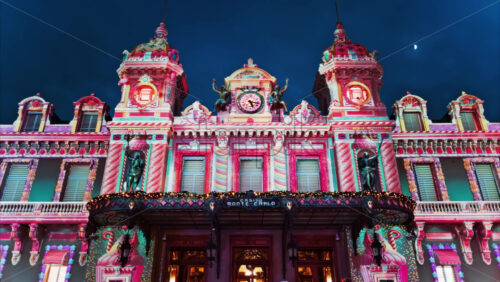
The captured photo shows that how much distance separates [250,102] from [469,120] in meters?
13.3

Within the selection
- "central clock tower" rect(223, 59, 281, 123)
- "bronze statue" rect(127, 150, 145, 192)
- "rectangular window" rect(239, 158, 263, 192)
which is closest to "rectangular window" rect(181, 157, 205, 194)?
"rectangular window" rect(239, 158, 263, 192)

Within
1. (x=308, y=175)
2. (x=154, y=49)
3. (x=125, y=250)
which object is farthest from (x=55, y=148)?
(x=308, y=175)

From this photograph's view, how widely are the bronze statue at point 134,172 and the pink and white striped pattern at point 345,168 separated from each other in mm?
10483

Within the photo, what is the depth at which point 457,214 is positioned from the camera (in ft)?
62.6

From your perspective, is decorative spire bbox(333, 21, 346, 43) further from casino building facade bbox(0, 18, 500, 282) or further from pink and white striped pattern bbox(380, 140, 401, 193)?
pink and white striped pattern bbox(380, 140, 401, 193)

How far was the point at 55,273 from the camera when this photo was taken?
18.5 metres

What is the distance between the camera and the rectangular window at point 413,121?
73.3 feet

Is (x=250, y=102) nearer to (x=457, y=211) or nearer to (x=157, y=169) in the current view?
(x=157, y=169)

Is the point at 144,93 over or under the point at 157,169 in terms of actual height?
over

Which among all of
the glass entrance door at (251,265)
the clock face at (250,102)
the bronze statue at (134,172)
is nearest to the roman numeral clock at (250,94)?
the clock face at (250,102)

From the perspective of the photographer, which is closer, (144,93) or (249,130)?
(249,130)

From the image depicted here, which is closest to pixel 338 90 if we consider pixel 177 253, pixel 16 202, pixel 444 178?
pixel 444 178

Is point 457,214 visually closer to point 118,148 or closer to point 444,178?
point 444,178

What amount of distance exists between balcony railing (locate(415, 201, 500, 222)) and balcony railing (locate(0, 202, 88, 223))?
57.3 ft
